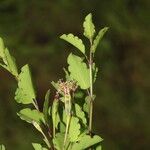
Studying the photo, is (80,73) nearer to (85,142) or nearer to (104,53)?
(85,142)

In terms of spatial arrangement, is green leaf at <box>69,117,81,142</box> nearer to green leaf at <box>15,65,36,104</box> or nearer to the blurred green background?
green leaf at <box>15,65,36,104</box>

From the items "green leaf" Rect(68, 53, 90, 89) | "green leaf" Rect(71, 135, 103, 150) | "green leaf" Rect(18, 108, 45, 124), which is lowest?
"green leaf" Rect(71, 135, 103, 150)

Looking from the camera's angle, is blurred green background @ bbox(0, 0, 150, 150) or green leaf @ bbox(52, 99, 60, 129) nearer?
green leaf @ bbox(52, 99, 60, 129)

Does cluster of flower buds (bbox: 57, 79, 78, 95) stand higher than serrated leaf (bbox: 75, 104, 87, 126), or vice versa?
cluster of flower buds (bbox: 57, 79, 78, 95)

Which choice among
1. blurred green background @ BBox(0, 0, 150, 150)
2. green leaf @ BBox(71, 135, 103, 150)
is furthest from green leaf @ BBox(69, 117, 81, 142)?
blurred green background @ BBox(0, 0, 150, 150)

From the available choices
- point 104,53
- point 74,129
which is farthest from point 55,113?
point 104,53

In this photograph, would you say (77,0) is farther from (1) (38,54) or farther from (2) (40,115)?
(2) (40,115)
